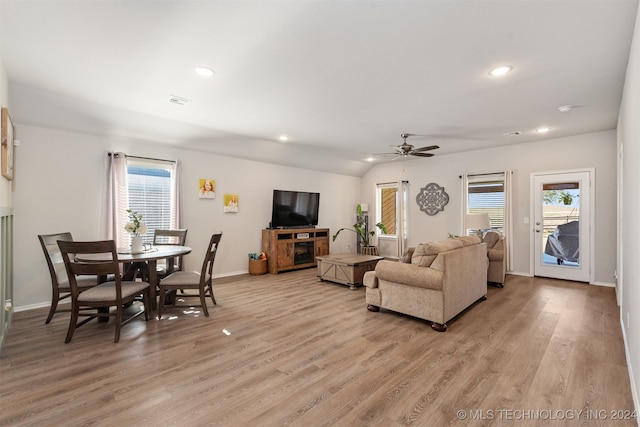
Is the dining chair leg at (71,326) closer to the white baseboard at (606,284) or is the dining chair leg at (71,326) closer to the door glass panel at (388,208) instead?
the door glass panel at (388,208)

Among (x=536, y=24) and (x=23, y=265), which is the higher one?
(x=536, y=24)

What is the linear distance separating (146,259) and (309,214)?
443cm

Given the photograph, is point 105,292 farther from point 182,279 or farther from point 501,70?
point 501,70

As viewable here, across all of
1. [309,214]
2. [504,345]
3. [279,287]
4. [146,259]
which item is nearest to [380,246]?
[309,214]

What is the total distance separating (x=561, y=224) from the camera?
560 cm

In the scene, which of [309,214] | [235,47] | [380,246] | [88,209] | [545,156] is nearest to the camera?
[235,47]

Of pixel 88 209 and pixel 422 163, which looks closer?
pixel 88 209

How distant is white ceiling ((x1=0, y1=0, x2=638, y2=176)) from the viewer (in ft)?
6.91

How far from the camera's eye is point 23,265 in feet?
12.8

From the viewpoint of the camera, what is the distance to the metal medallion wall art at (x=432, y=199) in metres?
7.18

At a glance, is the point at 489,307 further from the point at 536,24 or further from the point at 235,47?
the point at 235,47

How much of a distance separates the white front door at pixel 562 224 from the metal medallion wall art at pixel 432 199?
1806 millimetres

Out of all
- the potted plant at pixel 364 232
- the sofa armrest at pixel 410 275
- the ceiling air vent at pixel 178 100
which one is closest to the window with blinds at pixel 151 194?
the ceiling air vent at pixel 178 100

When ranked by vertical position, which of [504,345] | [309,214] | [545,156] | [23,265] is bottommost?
[504,345]
